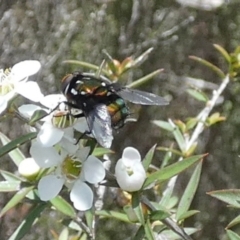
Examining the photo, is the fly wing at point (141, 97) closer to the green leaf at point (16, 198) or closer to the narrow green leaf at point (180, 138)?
the green leaf at point (16, 198)

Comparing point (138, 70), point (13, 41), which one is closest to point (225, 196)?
point (13, 41)

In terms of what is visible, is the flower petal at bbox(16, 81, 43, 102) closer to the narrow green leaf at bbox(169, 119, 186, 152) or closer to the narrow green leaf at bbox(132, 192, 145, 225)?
the narrow green leaf at bbox(132, 192, 145, 225)

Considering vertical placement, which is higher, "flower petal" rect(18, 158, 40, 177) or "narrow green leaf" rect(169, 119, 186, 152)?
"flower petal" rect(18, 158, 40, 177)

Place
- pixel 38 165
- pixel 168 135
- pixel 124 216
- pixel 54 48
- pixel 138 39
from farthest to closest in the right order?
pixel 168 135
pixel 138 39
pixel 54 48
pixel 124 216
pixel 38 165

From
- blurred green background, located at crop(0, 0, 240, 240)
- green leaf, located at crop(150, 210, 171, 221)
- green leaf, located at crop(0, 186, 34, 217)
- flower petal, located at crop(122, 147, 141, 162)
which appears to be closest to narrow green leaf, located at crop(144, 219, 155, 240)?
green leaf, located at crop(150, 210, 171, 221)

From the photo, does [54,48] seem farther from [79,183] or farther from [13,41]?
[79,183]

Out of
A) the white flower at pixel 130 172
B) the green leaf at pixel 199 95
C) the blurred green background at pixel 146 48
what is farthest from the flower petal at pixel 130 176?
the blurred green background at pixel 146 48
